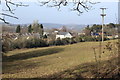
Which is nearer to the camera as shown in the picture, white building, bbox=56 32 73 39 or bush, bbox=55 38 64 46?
bush, bbox=55 38 64 46

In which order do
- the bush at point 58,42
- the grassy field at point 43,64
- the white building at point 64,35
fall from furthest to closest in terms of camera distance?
the white building at point 64,35 → the bush at point 58,42 → the grassy field at point 43,64

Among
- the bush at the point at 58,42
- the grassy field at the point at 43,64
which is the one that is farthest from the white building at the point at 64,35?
the grassy field at the point at 43,64

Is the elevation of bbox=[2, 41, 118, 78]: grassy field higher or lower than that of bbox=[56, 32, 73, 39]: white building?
lower

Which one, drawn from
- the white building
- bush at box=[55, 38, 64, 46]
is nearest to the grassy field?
bush at box=[55, 38, 64, 46]

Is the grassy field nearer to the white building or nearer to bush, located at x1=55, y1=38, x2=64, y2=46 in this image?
bush, located at x1=55, y1=38, x2=64, y2=46

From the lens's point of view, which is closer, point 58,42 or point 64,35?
point 58,42

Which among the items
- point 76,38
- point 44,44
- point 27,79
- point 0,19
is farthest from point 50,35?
point 0,19

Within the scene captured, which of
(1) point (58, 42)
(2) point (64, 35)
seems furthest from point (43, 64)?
(2) point (64, 35)

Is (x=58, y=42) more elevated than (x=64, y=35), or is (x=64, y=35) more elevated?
(x=64, y=35)

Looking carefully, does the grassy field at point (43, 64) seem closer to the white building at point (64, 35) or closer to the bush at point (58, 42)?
the bush at point (58, 42)

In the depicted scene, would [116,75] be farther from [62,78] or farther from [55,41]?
[55,41]

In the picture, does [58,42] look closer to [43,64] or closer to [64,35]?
[64,35]

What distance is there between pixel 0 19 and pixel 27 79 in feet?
11.0

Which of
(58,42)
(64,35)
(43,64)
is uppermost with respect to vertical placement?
(64,35)
